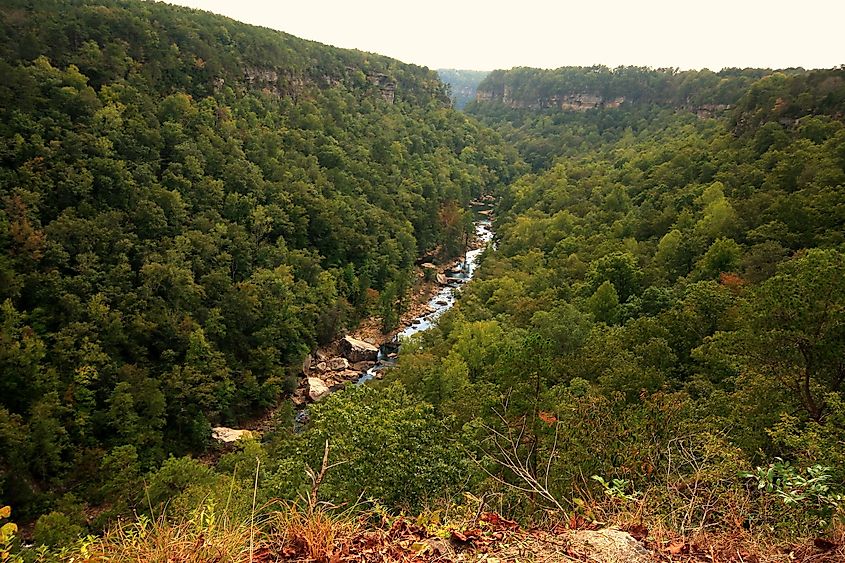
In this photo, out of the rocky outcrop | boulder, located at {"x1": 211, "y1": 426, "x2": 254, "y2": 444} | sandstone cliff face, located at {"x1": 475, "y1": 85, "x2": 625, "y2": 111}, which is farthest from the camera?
sandstone cliff face, located at {"x1": 475, "y1": 85, "x2": 625, "y2": 111}

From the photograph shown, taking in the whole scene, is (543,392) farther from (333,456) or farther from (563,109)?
(563,109)

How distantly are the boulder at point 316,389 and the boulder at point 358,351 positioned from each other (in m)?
3.97

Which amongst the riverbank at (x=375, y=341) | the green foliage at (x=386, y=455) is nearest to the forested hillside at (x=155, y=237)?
the riverbank at (x=375, y=341)

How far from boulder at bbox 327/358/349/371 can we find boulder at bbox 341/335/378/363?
72 centimetres

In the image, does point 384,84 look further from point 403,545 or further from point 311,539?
point 311,539

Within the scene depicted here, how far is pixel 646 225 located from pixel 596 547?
1611 inches

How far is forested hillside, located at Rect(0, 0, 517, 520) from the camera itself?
2462 cm

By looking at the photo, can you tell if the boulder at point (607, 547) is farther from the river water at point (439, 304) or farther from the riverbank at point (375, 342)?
the river water at point (439, 304)

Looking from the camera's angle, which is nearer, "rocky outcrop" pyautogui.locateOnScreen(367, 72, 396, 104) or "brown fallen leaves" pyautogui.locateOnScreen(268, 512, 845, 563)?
"brown fallen leaves" pyautogui.locateOnScreen(268, 512, 845, 563)

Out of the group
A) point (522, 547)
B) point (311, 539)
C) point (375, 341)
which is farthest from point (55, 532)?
point (375, 341)

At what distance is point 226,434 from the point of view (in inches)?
1139

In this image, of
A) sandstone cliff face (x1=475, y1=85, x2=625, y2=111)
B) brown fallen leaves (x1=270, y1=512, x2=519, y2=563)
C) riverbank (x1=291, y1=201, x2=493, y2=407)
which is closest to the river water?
riverbank (x1=291, y1=201, x2=493, y2=407)

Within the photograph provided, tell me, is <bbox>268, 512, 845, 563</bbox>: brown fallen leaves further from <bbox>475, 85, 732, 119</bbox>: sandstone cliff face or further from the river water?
<bbox>475, 85, 732, 119</bbox>: sandstone cliff face

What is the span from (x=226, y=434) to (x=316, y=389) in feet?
22.4
